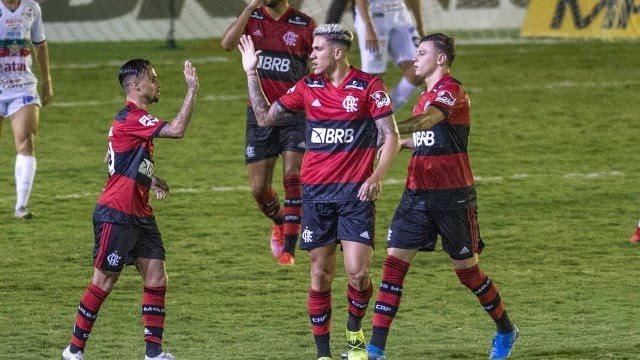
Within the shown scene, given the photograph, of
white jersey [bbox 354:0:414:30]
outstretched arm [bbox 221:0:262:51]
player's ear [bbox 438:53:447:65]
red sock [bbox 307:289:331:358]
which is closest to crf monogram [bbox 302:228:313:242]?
red sock [bbox 307:289:331:358]

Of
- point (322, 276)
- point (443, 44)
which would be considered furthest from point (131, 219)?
point (443, 44)

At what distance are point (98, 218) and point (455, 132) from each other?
222 centimetres

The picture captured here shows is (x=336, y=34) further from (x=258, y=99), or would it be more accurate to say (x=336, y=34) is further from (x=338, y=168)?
(x=338, y=168)

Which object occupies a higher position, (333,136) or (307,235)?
(333,136)

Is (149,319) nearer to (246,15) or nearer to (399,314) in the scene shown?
(399,314)

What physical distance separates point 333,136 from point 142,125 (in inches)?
43.7

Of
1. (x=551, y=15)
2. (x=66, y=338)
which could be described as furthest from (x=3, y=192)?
(x=551, y=15)

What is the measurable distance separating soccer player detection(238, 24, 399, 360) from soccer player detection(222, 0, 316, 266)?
2.69 meters

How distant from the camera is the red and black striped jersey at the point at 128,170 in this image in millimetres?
8727

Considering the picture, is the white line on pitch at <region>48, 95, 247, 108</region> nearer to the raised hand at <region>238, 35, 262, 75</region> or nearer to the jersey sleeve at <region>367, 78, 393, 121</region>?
the raised hand at <region>238, 35, 262, 75</region>

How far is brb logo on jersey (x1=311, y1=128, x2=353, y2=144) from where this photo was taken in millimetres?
8680

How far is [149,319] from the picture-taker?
346 inches

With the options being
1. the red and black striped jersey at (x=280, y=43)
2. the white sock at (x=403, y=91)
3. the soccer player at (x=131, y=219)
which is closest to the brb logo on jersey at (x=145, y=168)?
the soccer player at (x=131, y=219)

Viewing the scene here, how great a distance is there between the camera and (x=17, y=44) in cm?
1372
